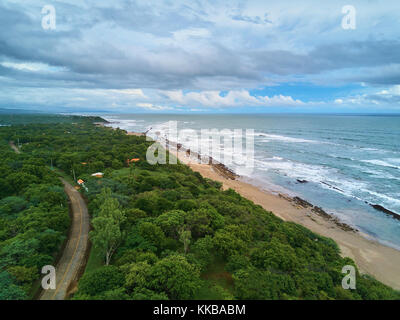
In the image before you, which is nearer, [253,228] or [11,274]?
[11,274]

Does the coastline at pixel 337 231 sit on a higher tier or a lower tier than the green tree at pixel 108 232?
lower

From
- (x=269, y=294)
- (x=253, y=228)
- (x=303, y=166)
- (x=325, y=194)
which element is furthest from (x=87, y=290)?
(x=303, y=166)

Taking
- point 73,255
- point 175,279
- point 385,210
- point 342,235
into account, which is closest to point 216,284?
point 175,279

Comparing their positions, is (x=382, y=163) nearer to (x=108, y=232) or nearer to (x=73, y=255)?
(x=108, y=232)

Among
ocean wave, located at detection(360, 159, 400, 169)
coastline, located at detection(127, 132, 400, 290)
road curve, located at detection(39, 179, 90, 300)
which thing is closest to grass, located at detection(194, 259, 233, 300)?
road curve, located at detection(39, 179, 90, 300)

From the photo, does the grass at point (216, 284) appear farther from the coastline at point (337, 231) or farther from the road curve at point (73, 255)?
the coastline at point (337, 231)

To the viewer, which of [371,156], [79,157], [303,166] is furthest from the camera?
[371,156]

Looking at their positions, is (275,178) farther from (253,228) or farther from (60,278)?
(60,278)

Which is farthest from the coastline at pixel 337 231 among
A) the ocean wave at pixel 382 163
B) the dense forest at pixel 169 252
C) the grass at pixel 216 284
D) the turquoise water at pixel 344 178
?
the ocean wave at pixel 382 163
